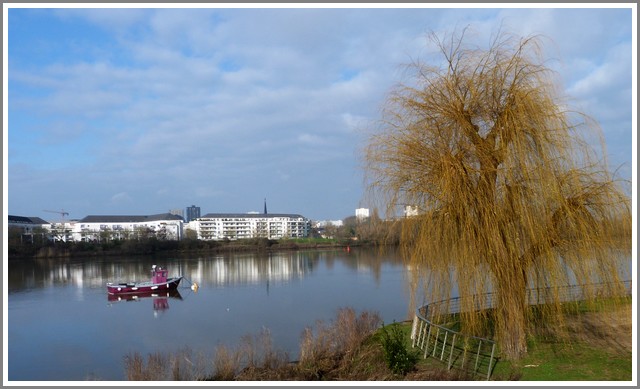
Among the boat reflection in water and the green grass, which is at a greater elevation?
the green grass

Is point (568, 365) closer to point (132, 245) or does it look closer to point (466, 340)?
point (466, 340)

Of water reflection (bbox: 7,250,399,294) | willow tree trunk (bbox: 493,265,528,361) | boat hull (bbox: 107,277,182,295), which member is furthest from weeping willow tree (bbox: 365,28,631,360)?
boat hull (bbox: 107,277,182,295)

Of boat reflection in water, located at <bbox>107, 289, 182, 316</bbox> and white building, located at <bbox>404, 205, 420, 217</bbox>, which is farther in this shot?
boat reflection in water, located at <bbox>107, 289, 182, 316</bbox>

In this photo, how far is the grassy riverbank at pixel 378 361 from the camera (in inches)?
295

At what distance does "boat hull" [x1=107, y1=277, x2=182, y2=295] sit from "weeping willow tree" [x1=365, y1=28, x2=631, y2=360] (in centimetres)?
2024

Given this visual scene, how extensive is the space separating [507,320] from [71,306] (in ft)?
61.8

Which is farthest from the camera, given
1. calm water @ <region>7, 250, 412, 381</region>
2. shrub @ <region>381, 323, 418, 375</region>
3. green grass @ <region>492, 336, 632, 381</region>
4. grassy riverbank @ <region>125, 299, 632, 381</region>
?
calm water @ <region>7, 250, 412, 381</region>

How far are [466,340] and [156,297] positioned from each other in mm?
20249

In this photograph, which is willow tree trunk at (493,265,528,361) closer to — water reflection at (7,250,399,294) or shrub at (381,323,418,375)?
shrub at (381,323,418,375)

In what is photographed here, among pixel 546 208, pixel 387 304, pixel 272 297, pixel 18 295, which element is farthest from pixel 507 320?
pixel 18 295

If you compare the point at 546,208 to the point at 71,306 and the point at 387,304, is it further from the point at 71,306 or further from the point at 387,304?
the point at 71,306

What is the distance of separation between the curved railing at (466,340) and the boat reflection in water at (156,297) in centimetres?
1490

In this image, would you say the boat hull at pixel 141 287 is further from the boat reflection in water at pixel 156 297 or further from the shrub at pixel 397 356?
the shrub at pixel 397 356

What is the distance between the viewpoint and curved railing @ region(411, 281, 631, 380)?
7879mm
